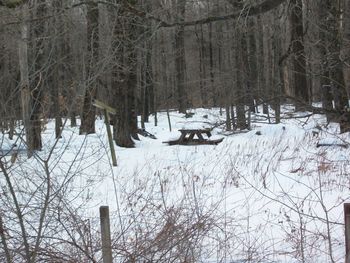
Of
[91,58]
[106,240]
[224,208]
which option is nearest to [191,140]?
[224,208]

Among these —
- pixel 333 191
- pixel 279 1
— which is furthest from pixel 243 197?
pixel 279 1

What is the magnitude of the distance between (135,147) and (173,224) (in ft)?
34.0

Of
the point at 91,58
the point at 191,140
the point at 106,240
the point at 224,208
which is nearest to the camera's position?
the point at 106,240

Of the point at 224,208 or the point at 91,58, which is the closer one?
the point at 91,58

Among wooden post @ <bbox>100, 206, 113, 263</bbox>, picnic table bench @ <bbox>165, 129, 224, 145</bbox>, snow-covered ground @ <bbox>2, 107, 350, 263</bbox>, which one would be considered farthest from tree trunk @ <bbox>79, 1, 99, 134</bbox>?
picnic table bench @ <bbox>165, 129, 224, 145</bbox>

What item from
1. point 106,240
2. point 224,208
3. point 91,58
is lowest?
point 224,208

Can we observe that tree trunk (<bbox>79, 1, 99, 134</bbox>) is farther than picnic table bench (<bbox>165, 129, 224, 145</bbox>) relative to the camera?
No

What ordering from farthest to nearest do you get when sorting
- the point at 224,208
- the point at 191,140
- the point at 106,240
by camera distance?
the point at 191,140, the point at 224,208, the point at 106,240

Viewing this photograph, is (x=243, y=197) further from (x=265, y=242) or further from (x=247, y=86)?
(x=247, y=86)

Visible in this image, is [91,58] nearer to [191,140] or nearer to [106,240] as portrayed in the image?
[106,240]

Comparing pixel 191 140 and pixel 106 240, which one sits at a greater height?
pixel 106 240

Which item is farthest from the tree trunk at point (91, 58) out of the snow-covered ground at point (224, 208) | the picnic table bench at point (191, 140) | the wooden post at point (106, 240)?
the picnic table bench at point (191, 140)

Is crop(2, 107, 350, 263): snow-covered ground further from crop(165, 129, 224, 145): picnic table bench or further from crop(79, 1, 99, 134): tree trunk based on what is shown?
crop(165, 129, 224, 145): picnic table bench

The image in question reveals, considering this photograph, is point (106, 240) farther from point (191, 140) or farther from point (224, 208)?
point (191, 140)
